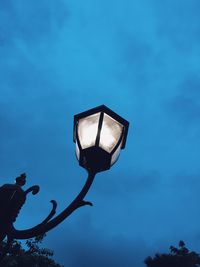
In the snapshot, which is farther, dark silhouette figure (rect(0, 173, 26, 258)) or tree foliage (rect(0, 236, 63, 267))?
tree foliage (rect(0, 236, 63, 267))

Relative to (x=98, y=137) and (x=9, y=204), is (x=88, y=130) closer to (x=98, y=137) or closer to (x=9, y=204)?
(x=98, y=137)

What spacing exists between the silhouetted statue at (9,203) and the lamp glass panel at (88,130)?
0.73 meters

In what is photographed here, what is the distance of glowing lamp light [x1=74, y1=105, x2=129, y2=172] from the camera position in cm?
279

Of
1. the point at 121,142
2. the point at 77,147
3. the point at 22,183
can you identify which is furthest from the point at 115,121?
the point at 22,183

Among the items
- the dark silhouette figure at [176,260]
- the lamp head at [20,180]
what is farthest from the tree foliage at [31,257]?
the lamp head at [20,180]

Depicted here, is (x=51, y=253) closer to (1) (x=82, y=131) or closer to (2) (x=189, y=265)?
(2) (x=189, y=265)

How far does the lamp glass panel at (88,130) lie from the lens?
110 inches

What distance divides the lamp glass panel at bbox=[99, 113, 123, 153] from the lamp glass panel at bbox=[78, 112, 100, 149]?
2.9 inches

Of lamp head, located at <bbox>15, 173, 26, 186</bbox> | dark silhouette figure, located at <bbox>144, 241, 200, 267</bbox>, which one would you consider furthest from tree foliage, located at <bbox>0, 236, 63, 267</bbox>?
lamp head, located at <bbox>15, 173, 26, 186</bbox>

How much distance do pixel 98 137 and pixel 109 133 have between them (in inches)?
5.0

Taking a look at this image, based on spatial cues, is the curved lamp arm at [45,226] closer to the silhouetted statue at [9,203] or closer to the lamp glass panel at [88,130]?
the silhouetted statue at [9,203]

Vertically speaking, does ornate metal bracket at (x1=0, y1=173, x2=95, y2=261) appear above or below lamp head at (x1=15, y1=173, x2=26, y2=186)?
below

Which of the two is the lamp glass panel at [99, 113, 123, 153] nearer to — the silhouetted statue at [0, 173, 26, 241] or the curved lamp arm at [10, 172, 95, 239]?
the curved lamp arm at [10, 172, 95, 239]

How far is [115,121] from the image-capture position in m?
2.89
